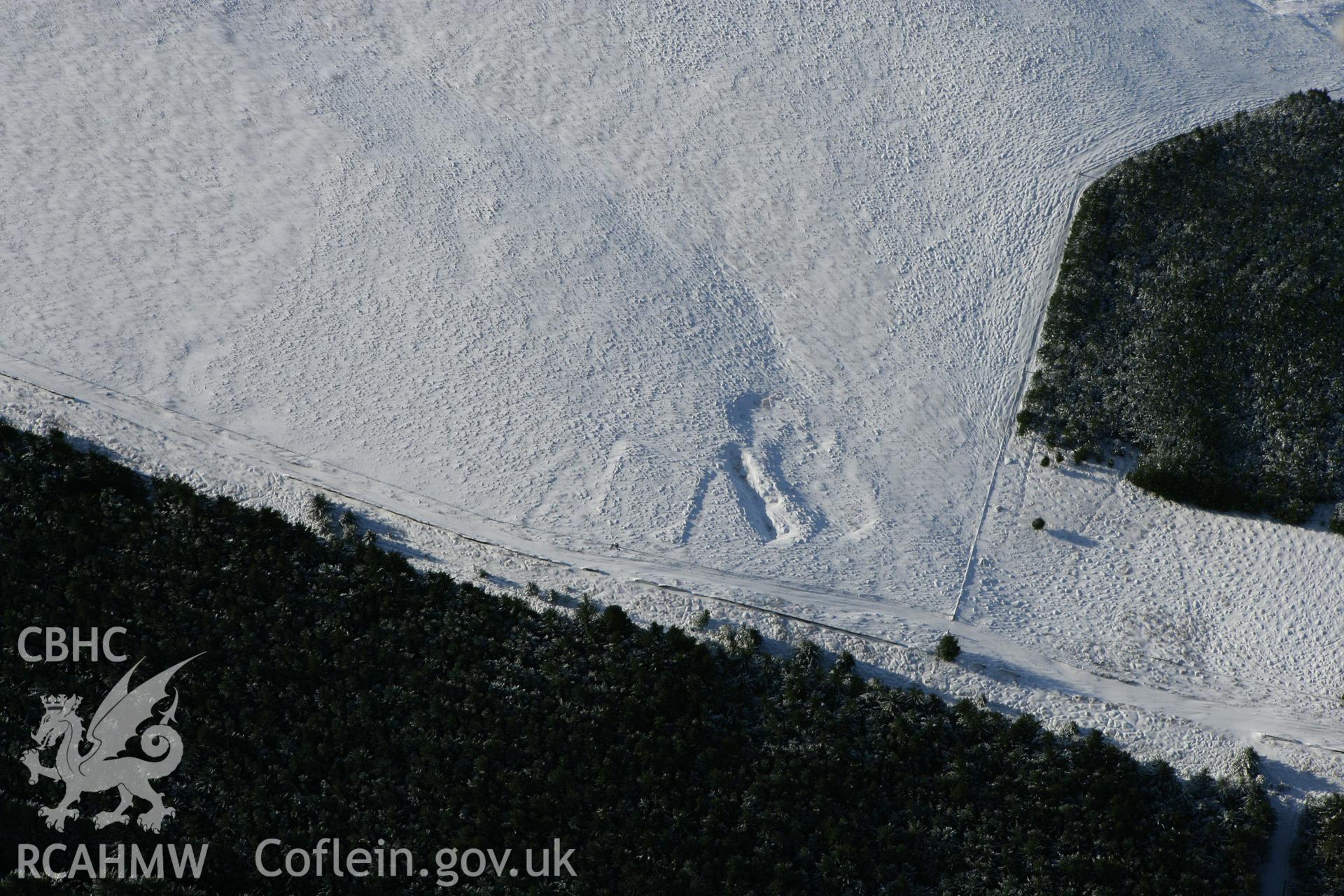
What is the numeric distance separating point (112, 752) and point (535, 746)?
6899 millimetres

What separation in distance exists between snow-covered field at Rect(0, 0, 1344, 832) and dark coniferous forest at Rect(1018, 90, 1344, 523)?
2.83 feet

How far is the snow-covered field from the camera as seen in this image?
20.2m

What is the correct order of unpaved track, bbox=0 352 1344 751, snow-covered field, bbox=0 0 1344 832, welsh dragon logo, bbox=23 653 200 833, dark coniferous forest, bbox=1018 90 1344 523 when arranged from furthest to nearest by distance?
dark coniferous forest, bbox=1018 90 1344 523
snow-covered field, bbox=0 0 1344 832
unpaved track, bbox=0 352 1344 751
welsh dragon logo, bbox=23 653 200 833

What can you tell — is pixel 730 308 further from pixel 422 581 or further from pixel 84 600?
pixel 84 600

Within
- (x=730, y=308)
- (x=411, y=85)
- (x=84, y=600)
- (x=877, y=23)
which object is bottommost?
(x=84, y=600)

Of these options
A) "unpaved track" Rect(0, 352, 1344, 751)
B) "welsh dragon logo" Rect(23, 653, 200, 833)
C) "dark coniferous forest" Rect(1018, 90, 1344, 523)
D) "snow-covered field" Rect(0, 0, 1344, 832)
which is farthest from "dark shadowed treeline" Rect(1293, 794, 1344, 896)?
"welsh dragon logo" Rect(23, 653, 200, 833)

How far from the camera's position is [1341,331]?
22.7 m

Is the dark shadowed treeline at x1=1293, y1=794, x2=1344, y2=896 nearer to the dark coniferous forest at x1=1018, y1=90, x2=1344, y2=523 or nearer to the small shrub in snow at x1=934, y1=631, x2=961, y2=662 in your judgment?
the dark coniferous forest at x1=1018, y1=90, x2=1344, y2=523

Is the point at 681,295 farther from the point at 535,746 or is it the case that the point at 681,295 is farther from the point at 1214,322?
the point at 1214,322

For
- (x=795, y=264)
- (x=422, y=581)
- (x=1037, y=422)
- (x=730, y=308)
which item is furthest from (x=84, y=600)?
(x=1037, y=422)

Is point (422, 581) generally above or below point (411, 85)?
below

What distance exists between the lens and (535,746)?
17.5m

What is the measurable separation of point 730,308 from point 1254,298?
1149 centimetres

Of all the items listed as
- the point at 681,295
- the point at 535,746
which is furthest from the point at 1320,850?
the point at 681,295
